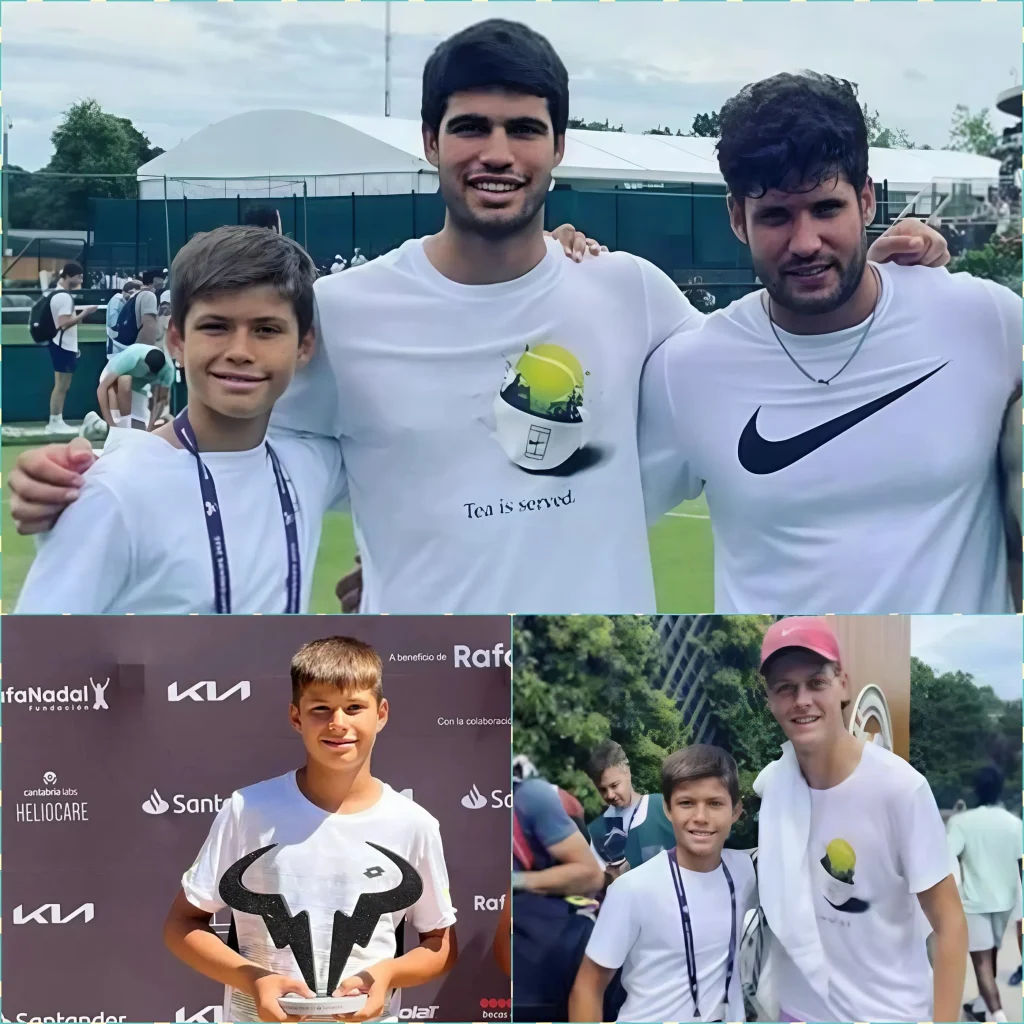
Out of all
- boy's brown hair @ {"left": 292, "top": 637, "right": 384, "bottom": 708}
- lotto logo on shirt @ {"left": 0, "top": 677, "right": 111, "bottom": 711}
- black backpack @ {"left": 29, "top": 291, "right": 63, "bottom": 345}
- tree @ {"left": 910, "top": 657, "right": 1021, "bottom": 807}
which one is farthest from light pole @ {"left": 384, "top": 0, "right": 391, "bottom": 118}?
tree @ {"left": 910, "top": 657, "right": 1021, "bottom": 807}

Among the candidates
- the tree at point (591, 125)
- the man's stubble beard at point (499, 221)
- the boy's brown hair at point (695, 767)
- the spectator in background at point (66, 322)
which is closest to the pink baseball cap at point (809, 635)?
the boy's brown hair at point (695, 767)

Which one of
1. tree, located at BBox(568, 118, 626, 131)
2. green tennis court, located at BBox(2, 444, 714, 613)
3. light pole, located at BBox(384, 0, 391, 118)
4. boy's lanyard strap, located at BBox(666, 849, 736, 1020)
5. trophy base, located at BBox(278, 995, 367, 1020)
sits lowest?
trophy base, located at BBox(278, 995, 367, 1020)

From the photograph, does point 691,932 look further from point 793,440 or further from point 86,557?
point 86,557

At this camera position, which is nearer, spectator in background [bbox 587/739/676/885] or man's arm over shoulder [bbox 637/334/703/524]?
man's arm over shoulder [bbox 637/334/703/524]

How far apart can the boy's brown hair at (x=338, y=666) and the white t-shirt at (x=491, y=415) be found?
0.19 metres

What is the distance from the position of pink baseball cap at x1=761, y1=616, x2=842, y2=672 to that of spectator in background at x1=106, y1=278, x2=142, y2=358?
5.89 ft

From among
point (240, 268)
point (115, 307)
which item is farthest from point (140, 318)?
point (240, 268)

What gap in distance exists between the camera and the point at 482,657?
3236 mm

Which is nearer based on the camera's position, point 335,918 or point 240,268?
point 240,268

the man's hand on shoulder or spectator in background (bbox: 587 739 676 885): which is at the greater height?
the man's hand on shoulder

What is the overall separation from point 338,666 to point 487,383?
0.79 metres

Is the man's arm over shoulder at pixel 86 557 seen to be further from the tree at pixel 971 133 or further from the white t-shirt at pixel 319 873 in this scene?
the tree at pixel 971 133

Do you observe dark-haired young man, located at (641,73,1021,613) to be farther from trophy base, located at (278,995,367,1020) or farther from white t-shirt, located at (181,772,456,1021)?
trophy base, located at (278,995,367,1020)

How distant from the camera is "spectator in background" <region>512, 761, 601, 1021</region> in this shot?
3273mm
